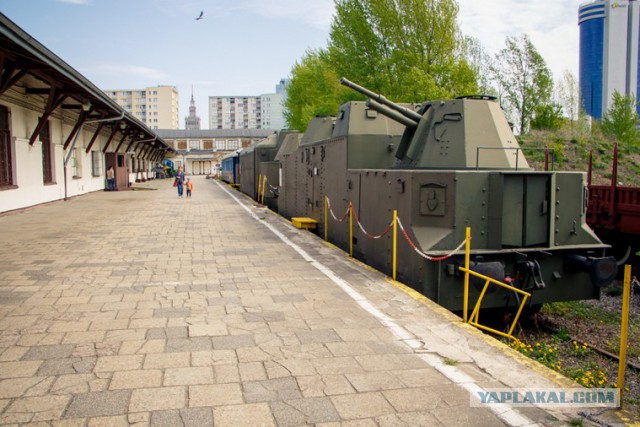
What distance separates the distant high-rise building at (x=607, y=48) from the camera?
118 metres

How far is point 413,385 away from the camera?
4000 mm

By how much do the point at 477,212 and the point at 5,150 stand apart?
1535 cm

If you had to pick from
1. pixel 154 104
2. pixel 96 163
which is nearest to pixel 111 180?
pixel 96 163

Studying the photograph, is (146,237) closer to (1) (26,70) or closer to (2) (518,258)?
(1) (26,70)

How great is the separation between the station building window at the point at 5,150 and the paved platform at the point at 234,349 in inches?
364

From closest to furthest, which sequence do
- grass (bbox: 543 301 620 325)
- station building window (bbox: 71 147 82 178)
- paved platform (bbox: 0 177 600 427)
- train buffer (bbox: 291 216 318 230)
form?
paved platform (bbox: 0 177 600 427) < grass (bbox: 543 301 620 325) < train buffer (bbox: 291 216 318 230) < station building window (bbox: 71 147 82 178)

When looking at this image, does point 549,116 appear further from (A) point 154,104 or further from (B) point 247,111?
(B) point 247,111

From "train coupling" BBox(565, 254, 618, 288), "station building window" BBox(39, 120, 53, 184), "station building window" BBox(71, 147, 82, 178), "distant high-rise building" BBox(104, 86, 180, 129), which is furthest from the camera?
"distant high-rise building" BBox(104, 86, 180, 129)

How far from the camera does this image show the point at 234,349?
4.71 meters

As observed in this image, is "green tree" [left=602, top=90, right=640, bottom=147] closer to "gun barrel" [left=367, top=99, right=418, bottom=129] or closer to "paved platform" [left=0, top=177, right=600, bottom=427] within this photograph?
"gun barrel" [left=367, top=99, right=418, bottom=129]

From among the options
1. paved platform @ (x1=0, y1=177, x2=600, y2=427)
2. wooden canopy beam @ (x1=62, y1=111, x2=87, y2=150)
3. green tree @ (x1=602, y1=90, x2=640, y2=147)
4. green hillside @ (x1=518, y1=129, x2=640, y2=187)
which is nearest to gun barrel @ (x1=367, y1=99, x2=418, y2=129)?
paved platform @ (x1=0, y1=177, x2=600, y2=427)

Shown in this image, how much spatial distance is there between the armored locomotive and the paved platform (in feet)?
2.25

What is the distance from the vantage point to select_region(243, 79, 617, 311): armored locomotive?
6875 mm

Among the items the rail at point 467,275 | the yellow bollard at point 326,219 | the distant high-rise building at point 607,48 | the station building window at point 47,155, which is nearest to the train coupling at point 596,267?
the rail at point 467,275
